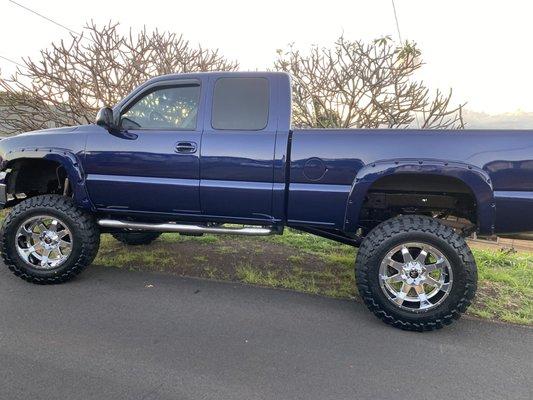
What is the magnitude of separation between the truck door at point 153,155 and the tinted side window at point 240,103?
0.63 ft

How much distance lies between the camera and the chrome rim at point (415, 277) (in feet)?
11.0

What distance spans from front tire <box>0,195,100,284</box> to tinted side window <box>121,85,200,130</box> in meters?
1.02

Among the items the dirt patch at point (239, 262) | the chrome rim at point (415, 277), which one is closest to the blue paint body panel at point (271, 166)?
the chrome rim at point (415, 277)

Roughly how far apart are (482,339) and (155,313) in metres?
2.58

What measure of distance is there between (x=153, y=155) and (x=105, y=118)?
543mm

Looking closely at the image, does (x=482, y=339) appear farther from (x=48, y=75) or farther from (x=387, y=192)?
(x=48, y=75)

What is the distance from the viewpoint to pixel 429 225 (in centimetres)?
341

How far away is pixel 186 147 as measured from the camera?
152 inches

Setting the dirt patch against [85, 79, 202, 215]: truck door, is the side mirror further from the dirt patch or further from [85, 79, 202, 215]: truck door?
the dirt patch

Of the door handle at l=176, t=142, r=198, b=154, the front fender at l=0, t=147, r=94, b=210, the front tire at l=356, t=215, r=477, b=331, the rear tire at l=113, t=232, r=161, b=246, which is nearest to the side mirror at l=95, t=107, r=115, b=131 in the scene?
the front fender at l=0, t=147, r=94, b=210

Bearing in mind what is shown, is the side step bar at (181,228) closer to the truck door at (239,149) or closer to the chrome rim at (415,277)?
the truck door at (239,149)

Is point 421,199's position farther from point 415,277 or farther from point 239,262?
point 239,262

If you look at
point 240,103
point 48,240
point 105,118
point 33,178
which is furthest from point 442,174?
point 33,178

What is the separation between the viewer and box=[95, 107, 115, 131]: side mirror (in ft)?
12.7
